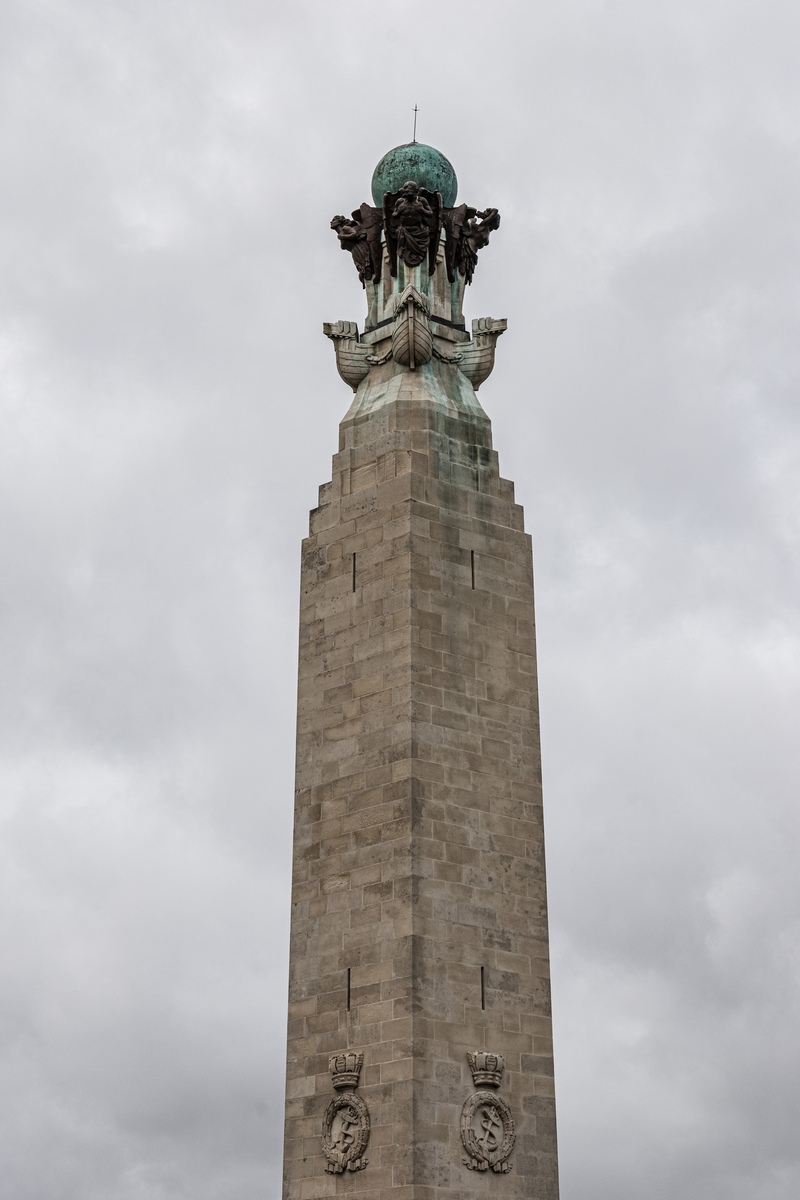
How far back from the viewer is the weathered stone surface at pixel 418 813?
31.2m

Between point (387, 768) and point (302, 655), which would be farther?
point (302, 655)

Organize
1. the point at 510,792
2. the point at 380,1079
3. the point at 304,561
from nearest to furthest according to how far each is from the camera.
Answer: the point at 380,1079
the point at 510,792
the point at 304,561

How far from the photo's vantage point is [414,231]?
37.0 meters

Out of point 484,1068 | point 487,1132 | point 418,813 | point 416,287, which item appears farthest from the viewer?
point 416,287

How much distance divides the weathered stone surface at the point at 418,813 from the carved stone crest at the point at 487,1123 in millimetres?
152

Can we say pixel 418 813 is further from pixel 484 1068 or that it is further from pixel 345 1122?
pixel 345 1122

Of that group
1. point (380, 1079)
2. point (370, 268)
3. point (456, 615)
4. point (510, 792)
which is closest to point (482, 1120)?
point (380, 1079)

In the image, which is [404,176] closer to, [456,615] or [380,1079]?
[456,615]

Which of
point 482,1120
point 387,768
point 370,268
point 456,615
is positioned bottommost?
point 482,1120

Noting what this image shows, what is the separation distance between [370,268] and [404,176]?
1.96 metres

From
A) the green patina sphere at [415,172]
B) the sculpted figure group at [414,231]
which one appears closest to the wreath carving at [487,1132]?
the sculpted figure group at [414,231]

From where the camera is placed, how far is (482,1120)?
31.4 m

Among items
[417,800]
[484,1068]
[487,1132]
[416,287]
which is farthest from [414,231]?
[487,1132]

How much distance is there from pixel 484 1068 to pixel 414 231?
15603 millimetres
